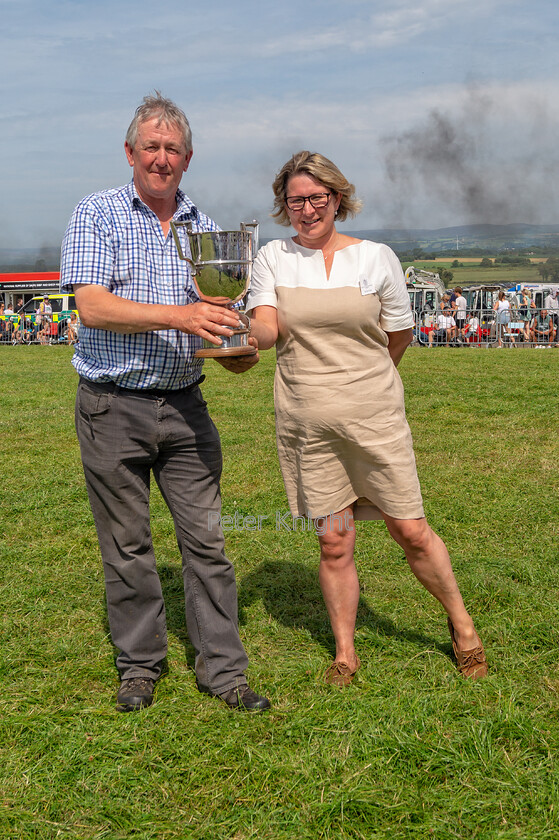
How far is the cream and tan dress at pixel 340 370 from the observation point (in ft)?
11.6

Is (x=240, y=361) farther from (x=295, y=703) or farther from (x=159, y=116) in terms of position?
(x=295, y=703)

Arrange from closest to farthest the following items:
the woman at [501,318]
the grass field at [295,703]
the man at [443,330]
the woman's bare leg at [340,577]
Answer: the grass field at [295,703], the woman's bare leg at [340,577], the woman at [501,318], the man at [443,330]

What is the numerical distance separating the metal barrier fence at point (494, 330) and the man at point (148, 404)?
75.5 ft

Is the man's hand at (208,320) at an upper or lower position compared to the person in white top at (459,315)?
upper

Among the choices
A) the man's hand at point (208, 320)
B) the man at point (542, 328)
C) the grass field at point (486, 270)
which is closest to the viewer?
the man's hand at point (208, 320)

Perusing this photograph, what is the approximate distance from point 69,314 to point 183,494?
31468 mm

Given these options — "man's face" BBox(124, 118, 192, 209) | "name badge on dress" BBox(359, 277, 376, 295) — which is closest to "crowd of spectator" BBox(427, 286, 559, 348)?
"name badge on dress" BBox(359, 277, 376, 295)

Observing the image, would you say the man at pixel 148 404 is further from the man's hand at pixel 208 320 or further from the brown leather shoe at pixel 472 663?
the brown leather shoe at pixel 472 663

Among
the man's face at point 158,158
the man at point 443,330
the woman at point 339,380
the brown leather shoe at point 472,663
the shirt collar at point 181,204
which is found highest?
the man's face at point 158,158

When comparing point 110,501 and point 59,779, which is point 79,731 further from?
point 110,501

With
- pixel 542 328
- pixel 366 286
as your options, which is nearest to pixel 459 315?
pixel 542 328

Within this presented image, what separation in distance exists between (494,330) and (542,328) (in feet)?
4.76

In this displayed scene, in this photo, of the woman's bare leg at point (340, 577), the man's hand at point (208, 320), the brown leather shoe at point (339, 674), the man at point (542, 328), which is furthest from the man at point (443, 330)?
the man's hand at point (208, 320)

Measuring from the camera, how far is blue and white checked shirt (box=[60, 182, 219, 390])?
3.24m
